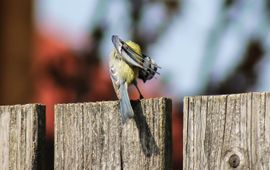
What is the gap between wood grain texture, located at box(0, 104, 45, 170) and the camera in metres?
3.54

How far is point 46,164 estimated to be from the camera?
11.7 feet

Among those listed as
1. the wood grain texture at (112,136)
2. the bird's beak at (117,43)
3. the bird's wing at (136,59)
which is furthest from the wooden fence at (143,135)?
the bird's beak at (117,43)

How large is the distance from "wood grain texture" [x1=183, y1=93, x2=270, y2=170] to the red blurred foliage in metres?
1.46

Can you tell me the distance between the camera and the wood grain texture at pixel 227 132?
3115 mm

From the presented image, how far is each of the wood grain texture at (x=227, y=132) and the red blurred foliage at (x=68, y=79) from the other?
1463mm

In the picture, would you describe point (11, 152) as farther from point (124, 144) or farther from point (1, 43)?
point (1, 43)

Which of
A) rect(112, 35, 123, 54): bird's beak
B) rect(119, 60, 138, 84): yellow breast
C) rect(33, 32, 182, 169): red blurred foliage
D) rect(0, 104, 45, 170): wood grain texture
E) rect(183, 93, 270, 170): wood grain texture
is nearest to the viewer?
rect(183, 93, 270, 170): wood grain texture

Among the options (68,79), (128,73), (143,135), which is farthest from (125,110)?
(68,79)

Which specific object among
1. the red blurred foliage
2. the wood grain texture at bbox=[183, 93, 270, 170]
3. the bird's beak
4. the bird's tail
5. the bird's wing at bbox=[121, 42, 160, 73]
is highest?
the red blurred foliage

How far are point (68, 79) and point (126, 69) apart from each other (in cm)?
132

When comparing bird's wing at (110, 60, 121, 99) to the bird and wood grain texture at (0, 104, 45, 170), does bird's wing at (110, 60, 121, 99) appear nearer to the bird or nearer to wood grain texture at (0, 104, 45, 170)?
the bird

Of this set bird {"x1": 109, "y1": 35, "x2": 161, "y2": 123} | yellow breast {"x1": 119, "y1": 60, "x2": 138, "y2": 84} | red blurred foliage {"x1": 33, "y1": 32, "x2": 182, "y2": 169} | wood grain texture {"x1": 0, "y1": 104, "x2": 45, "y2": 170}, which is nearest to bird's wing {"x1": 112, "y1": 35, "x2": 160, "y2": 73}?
bird {"x1": 109, "y1": 35, "x2": 161, "y2": 123}

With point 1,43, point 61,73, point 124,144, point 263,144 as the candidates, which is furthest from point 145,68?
point 61,73

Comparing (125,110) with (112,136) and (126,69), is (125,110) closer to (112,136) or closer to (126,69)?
(112,136)
